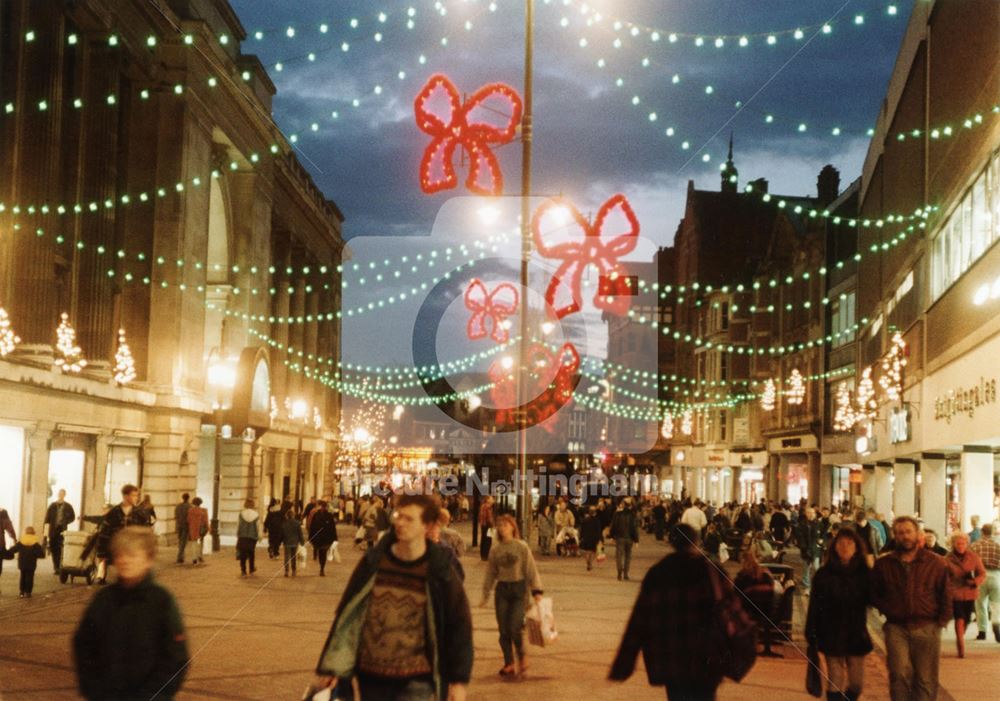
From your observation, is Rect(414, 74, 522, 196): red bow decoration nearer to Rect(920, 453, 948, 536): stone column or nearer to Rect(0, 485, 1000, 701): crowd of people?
Rect(0, 485, 1000, 701): crowd of people

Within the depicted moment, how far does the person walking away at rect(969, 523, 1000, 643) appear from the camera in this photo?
16.6 meters

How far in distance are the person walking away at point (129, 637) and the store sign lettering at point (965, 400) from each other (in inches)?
656

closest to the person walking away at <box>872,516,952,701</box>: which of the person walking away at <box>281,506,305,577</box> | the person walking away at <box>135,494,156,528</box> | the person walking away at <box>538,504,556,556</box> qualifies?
the person walking away at <box>135,494,156,528</box>

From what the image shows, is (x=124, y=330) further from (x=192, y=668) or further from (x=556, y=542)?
(x=192, y=668)

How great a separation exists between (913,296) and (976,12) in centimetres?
951

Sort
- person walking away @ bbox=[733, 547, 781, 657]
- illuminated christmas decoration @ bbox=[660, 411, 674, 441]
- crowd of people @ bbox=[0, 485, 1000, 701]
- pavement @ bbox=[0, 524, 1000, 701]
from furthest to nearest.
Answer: illuminated christmas decoration @ bbox=[660, 411, 674, 441], person walking away @ bbox=[733, 547, 781, 657], pavement @ bbox=[0, 524, 1000, 701], crowd of people @ bbox=[0, 485, 1000, 701]

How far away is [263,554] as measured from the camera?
3522 centimetres

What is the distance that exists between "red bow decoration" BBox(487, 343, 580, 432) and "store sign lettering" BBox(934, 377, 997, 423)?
13584 mm

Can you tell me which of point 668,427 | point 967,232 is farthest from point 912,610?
point 668,427

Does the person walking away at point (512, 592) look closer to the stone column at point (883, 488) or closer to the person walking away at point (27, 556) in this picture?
the person walking away at point (27, 556)

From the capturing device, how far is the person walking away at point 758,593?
48.9 feet

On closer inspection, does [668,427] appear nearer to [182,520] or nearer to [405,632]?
[182,520]

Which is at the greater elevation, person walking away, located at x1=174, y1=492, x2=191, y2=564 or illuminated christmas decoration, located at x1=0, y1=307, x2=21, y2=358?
illuminated christmas decoration, located at x1=0, y1=307, x2=21, y2=358

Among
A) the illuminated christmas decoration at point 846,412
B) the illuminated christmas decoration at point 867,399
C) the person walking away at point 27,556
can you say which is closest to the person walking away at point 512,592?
the person walking away at point 27,556
